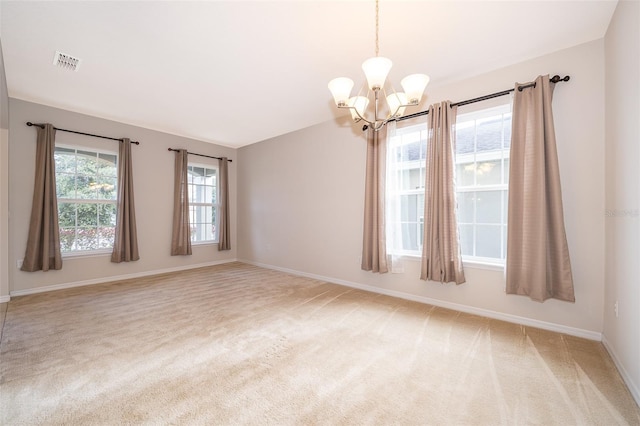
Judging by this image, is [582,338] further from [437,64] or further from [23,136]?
[23,136]

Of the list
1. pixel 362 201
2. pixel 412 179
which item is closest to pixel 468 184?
pixel 412 179

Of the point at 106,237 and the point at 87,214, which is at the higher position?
the point at 87,214

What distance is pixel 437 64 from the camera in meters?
2.73

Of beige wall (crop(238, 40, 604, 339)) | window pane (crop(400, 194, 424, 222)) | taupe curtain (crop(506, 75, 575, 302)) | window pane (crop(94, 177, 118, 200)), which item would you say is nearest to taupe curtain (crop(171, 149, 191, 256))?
window pane (crop(94, 177, 118, 200))

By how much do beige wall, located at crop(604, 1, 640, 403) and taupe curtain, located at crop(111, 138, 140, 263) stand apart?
5.86 meters

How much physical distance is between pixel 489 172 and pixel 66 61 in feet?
15.5

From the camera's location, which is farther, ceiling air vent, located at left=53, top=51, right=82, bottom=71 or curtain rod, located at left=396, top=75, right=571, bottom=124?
ceiling air vent, located at left=53, top=51, right=82, bottom=71

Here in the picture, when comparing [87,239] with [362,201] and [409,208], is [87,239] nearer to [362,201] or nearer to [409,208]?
[362,201]

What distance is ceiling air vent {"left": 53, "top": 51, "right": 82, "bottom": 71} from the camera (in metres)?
2.58

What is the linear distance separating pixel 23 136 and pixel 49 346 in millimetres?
3162

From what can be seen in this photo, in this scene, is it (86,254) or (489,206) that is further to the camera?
(86,254)

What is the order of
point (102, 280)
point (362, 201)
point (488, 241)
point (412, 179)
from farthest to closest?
point (102, 280) → point (362, 201) → point (412, 179) → point (488, 241)

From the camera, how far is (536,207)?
7.90ft

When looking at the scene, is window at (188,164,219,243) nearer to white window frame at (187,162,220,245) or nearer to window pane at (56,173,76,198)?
white window frame at (187,162,220,245)
